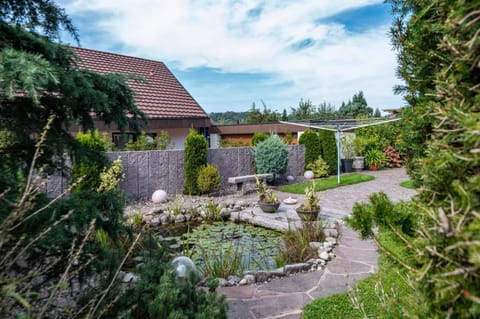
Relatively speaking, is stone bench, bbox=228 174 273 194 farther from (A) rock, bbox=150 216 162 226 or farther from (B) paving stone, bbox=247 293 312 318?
(B) paving stone, bbox=247 293 312 318

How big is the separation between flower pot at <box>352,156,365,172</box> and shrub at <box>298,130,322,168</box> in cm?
241

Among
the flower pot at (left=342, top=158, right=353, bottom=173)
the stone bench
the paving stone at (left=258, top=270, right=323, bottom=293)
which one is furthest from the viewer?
the flower pot at (left=342, top=158, right=353, bottom=173)

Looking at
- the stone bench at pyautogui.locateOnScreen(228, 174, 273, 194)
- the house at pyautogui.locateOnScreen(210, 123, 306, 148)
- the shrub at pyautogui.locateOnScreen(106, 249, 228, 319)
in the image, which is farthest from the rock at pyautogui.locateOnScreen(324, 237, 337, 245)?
the house at pyautogui.locateOnScreen(210, 123, 306, 148)

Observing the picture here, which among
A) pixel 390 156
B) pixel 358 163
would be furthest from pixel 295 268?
pixel 390 156

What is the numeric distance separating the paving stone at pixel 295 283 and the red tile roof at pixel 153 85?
8.62 meters

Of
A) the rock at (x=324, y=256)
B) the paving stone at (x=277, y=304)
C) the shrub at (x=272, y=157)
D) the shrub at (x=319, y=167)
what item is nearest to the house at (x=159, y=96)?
the shrub at (x=272, y=157)

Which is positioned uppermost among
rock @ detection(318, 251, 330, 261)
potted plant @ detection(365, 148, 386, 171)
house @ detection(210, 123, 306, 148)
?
house @ detection(210, 123, 306, 148)

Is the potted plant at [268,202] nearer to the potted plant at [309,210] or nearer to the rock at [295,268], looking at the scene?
the potted plant at [309,210]

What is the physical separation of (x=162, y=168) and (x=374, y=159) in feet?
→ 31.3

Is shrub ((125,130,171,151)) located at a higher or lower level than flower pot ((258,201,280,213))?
higher

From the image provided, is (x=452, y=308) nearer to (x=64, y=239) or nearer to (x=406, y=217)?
(x=406, y=217)

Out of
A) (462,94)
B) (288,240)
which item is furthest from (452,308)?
(288,240)

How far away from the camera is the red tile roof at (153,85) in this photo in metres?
11.8

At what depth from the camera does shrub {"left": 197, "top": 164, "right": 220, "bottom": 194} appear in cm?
894
